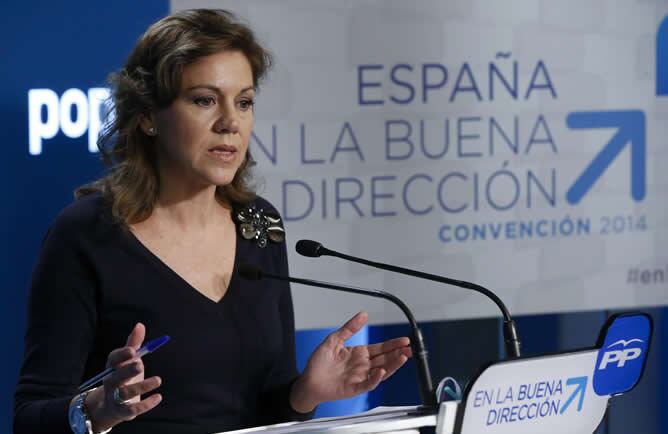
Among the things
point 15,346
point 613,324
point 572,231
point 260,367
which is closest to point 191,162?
point 260,367

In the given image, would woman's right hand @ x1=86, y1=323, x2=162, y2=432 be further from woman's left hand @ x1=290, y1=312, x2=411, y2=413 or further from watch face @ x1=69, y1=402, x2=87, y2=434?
woman's left hand @ x1=290, y1=312, x2=411, y2=413

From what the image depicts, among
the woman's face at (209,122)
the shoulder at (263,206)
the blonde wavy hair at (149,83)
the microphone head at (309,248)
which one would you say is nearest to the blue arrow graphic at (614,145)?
the shoulder at (263,206)

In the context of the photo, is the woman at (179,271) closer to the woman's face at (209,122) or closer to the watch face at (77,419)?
the woman's face at (209,122)

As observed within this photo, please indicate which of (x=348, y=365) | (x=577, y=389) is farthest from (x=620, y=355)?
(x=348, y=365)

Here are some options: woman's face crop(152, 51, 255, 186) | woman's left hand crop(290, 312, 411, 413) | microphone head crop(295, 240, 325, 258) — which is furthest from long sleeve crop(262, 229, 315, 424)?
microphone head crop(295, 240, 325, 258)

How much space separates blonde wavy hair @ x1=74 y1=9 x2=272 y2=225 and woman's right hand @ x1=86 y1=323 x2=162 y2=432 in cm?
62

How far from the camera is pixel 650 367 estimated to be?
4277 millimetres

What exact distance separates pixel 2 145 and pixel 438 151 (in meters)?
1.42

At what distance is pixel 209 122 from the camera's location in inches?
89.9

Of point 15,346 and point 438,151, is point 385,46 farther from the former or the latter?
point 15,346

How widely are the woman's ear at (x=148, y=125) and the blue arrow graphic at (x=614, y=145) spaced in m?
1.85

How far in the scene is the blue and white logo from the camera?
5.80ft

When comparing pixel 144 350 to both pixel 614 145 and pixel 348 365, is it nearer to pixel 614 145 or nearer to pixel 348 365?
pixel 348 365

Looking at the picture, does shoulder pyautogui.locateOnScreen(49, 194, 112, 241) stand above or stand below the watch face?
above
